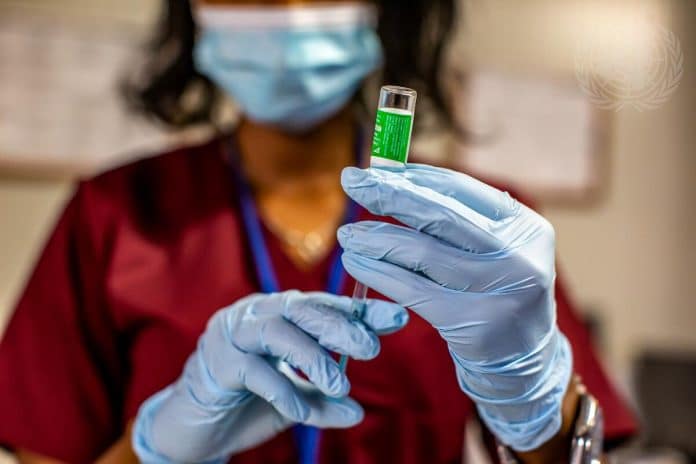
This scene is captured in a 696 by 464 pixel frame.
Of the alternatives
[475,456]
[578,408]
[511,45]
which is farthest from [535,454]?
[511,45]

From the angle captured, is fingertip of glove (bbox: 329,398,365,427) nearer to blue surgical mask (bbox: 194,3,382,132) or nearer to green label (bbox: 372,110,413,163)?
green label (bbox: 372,110,413,163)

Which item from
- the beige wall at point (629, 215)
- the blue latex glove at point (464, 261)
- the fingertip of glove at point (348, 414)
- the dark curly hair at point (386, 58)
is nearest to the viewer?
the blue latex glove at point (464, 261)

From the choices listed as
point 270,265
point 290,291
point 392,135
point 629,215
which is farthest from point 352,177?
point 629,215

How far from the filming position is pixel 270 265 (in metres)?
0.97

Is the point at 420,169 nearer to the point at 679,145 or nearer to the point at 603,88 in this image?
the point at 603,88

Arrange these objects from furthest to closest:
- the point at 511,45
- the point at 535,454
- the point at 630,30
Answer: the point at 511,45 → the point at 630,30 → the point at 535,454

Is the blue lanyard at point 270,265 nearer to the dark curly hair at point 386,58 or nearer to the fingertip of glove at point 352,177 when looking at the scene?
the dark curly hair at point 386,58

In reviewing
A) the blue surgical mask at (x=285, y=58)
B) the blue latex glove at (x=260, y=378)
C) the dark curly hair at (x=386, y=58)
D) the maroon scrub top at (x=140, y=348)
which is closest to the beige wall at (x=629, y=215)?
the dark curly hair at (x=386, y=58)

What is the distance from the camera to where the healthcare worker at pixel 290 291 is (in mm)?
610

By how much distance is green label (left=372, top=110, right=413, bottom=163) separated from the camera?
1.97ft

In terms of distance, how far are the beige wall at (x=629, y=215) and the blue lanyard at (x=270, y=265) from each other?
156cm

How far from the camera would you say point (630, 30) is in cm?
87

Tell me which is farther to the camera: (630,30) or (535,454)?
(630,30)

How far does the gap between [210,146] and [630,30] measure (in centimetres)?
57
